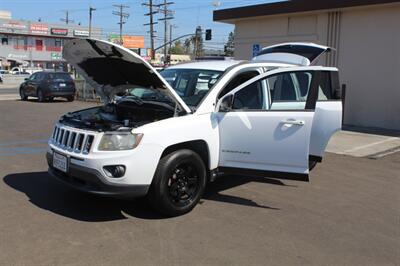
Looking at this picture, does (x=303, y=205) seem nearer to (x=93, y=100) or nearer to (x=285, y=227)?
(x=285, y=227)

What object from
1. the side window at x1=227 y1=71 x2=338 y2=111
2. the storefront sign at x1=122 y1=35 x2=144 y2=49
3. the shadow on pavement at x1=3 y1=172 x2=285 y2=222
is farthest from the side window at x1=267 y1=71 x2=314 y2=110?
the storefront sign at x1=122 y1=35 x2=144 y2=49

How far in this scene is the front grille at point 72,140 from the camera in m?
5.23

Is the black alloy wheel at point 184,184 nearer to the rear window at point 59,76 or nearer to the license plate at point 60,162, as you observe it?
the license plate at point 60,162

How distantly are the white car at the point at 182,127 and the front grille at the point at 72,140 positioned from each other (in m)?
0.01

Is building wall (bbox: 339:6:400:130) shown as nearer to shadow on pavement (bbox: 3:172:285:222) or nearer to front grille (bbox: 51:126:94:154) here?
shadow on pavement (bbox: 3:172:285:222)

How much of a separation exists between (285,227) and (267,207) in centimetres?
77

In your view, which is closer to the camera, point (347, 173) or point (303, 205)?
point (303, 205)

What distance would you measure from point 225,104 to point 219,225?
1.51m

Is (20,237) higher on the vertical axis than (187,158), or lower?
lower

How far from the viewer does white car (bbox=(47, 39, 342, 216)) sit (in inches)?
202

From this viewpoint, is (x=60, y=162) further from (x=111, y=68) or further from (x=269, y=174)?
(x=269, y=174)

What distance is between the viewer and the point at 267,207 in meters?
6.04

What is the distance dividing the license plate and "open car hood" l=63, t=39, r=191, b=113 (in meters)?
1.40

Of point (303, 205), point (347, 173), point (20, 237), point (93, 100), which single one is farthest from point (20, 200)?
point (93, 100)
